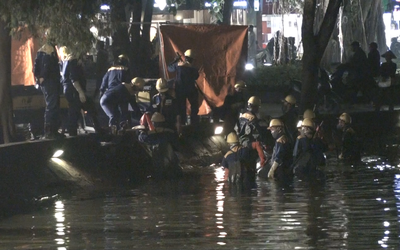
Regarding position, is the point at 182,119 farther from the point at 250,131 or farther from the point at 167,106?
the point at 250,131

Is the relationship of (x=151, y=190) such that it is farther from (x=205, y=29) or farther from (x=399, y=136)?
(x=399, y=136)

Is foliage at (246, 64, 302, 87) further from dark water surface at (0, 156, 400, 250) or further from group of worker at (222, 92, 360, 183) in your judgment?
dark water surface at (0, 156, 400, 250)

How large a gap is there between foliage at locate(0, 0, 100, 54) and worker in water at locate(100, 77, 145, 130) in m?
2.33

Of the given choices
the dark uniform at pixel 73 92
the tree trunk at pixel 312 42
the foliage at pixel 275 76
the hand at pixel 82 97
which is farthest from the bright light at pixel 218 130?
the foliage at pixel 275 76

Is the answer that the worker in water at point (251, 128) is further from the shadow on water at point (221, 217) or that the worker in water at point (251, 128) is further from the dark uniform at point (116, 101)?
the dark uniform at point (116, 101)

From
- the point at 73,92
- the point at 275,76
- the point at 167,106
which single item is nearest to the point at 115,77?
the point at 73,92

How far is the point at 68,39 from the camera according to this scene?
15.8m

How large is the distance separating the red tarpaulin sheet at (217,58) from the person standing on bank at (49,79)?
501 centimetres

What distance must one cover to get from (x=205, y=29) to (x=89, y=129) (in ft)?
11.8

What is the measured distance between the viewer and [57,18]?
15344 millimetres

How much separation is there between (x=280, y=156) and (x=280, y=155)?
0.04 m

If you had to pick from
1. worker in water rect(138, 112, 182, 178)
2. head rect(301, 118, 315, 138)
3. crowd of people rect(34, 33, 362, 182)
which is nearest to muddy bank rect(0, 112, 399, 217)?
worker in water rect(138, 112, 182, 178)

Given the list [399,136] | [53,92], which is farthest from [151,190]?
[399,136]

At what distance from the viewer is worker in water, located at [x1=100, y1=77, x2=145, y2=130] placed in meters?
18.4
